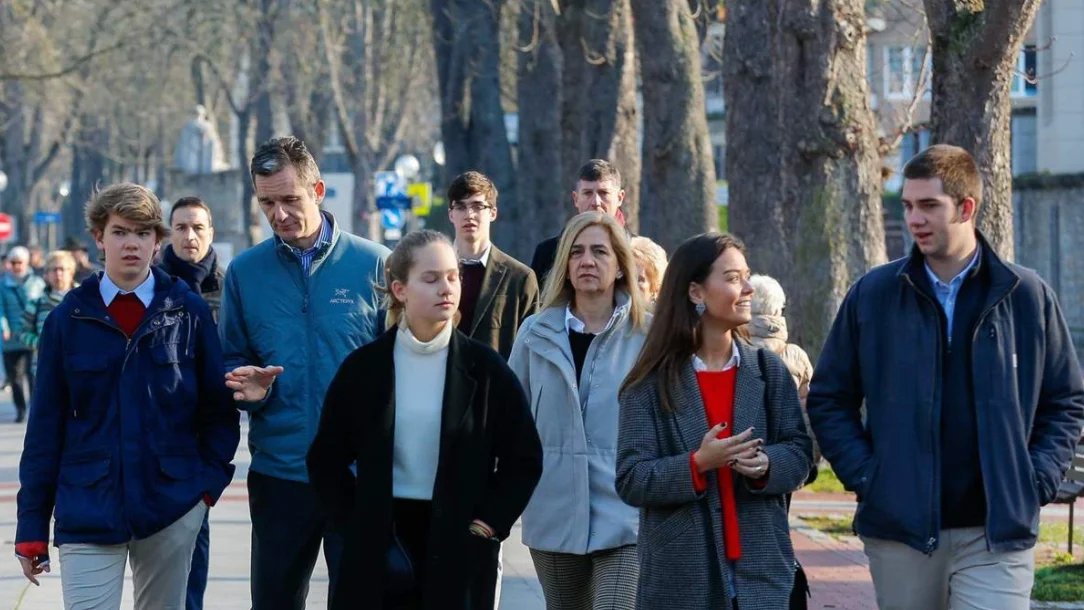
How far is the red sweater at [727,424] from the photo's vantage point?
17.0 feet

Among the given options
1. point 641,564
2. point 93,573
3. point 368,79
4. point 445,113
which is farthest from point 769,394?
point 368,79

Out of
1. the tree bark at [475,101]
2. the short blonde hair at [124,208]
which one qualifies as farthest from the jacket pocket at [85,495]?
the tree bark at [475,101]

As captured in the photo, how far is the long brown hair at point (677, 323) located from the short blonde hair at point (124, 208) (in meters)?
1.71

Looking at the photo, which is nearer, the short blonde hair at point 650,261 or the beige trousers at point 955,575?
the beige trousers at point 955,575

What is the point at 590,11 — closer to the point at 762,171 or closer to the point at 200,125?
the point at 762,171

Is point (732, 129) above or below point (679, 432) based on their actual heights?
above

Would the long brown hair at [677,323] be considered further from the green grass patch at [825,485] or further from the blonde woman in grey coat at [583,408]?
the green grass patch at [825,485]

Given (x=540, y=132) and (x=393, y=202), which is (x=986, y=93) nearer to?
(x=540, y=132)

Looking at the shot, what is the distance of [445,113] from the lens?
27.9m

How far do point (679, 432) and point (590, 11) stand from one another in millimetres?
15763

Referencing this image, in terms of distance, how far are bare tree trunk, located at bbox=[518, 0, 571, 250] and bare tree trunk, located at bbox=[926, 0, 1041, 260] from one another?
41.5 ft

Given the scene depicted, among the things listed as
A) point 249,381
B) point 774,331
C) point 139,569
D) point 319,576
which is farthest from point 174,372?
point 319,576

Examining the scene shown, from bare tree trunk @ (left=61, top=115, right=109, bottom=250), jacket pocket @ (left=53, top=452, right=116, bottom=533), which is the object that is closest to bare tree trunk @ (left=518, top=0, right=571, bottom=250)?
jacket pocket @ (left=53, top=452, right=116, bottom=533)

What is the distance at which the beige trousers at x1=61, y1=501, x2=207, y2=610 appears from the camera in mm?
5758
